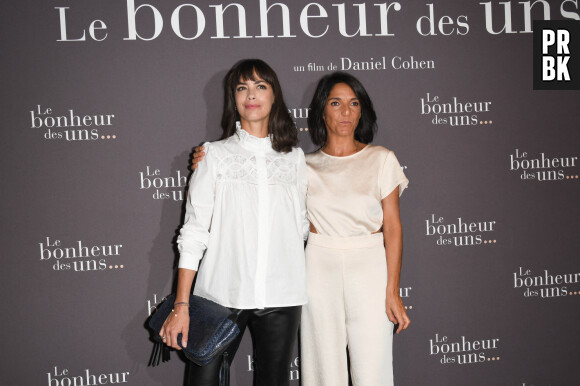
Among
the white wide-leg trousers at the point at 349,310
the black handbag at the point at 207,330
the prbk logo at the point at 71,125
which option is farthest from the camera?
the prbk logo at the point at 71,125

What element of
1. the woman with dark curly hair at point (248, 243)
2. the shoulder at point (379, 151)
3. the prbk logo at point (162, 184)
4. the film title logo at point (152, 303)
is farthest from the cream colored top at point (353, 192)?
the film title logo at point (152, 303)

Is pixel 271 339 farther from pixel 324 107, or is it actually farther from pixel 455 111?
pixel 455 111

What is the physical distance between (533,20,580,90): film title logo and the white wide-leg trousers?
1571 mm

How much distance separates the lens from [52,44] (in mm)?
2469

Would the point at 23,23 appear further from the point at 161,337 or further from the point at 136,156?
the point at 161,337

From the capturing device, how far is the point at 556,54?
9.39ft

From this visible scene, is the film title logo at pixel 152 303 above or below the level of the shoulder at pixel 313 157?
below

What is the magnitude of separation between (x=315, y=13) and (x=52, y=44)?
138 centimetres

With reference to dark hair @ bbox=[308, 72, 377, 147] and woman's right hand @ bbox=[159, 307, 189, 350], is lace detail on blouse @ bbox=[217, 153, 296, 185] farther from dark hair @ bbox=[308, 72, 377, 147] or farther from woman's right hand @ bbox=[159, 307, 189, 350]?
woman's right hand @ bbox=[159, 307, 189, 350]

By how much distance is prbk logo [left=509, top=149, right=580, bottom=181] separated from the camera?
9.25 ft

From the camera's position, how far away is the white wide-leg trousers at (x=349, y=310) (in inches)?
84.4

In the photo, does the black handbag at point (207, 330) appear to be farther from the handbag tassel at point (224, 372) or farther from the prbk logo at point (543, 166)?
the prbk logo at point (543, 166)

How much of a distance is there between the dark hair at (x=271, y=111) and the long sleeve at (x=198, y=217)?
0.26 metres

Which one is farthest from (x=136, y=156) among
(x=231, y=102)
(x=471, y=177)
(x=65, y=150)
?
(x=471, y=177)
